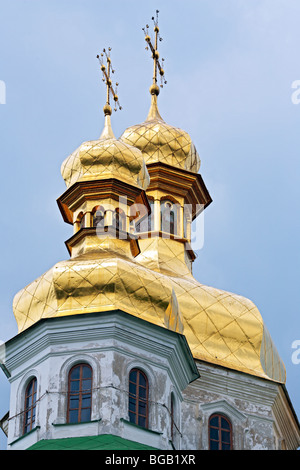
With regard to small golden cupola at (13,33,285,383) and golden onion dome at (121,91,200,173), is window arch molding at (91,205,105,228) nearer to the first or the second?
small golden cupola at (13,33,285,383)

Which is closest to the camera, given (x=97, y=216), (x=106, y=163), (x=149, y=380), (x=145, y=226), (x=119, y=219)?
(x=149, y=380)

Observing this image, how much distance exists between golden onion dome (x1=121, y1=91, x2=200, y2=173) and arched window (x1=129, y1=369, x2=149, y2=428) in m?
9.40

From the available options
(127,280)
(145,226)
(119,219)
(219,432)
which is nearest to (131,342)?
(127,280)

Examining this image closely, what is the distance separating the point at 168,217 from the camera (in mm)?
35094

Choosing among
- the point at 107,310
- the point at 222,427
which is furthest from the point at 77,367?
the point at 222,427

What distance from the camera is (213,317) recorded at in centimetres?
3089

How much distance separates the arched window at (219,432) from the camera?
29312mm

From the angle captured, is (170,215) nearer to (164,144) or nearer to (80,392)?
(164,144)

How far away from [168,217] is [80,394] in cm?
941

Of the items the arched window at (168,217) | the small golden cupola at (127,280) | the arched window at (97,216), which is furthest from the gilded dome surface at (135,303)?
the arched window at (168,217)

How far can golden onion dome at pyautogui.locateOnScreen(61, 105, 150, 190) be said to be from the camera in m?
31.1

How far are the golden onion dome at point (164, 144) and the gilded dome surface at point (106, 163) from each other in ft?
12.1

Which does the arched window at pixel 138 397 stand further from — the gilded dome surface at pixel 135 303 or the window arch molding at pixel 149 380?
the gilded dome surface at pixel 135 303

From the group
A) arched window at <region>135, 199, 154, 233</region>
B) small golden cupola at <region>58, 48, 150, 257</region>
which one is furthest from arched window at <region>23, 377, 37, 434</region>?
arched window at <region>135, 199, 154, 233</region>
